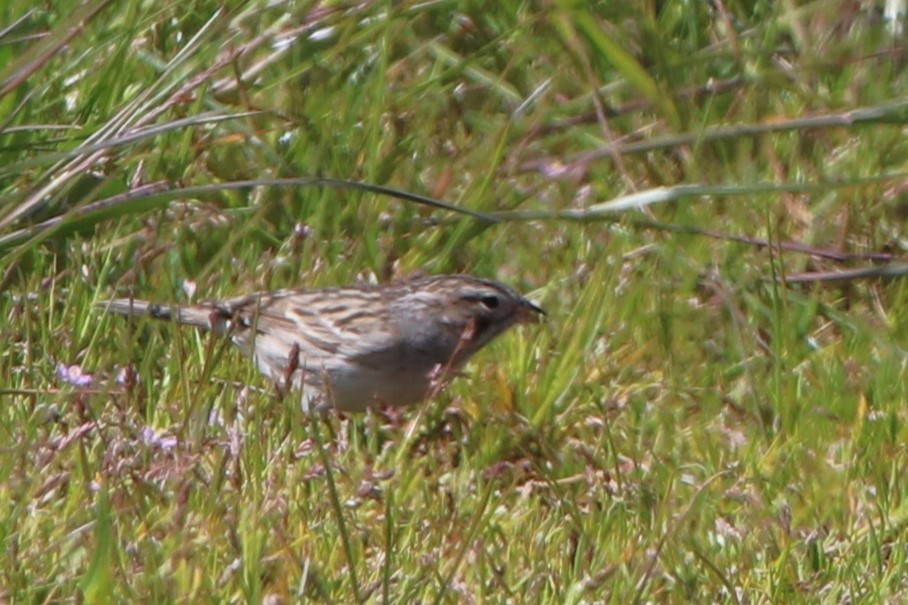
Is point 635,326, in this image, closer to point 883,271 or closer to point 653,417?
point 653,417

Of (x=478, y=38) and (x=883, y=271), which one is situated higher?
(x=478, y=38)

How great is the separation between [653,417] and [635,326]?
1.77 ft

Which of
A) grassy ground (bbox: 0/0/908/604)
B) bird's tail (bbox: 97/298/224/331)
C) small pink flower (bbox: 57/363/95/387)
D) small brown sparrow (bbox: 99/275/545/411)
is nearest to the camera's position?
grassy ground (bbox: 0/0/908/604)

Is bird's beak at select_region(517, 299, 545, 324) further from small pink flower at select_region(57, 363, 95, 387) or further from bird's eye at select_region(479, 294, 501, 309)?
small pink flower at select_region(57, 363, 95, 387)

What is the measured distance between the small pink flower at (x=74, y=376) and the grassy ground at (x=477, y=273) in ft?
0.04

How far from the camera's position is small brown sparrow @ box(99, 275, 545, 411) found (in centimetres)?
598

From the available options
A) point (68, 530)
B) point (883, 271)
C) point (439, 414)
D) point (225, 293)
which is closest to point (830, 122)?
point (883, 271)

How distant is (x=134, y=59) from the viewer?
20.3 feet

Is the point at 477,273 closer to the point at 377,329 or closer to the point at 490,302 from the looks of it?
the point at 377,329

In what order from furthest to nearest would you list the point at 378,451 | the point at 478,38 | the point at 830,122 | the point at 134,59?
the point at 478,38
the point at 134,59
the point at 830,122
the point at 378,451

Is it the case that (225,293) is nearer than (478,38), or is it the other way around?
(225,293)

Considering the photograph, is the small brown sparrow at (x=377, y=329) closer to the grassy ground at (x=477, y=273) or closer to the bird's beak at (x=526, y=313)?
the bird's beak at (x=526, y=313)

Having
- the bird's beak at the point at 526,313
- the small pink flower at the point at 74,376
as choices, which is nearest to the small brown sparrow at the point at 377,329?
the bird's beak at the point at 526,313

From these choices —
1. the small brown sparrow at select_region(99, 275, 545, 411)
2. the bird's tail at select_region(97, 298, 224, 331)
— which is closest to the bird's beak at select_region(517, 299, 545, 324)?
the small brown sparrow at select_region(99, 275, 545, 411)
